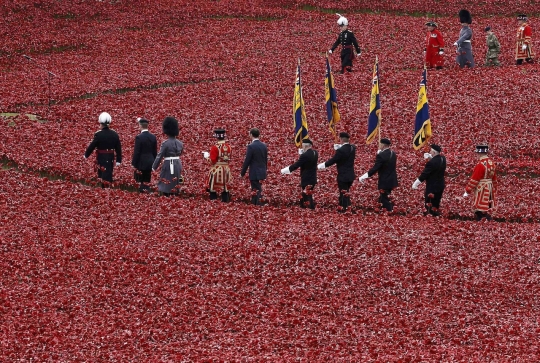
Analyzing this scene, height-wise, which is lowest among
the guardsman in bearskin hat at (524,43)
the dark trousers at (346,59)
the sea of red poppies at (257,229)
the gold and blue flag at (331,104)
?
the sea of red poppies at (257,229)

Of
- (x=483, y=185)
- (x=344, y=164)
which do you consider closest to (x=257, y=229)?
(x=344, y=164)

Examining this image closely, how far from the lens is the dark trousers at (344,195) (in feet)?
81.6

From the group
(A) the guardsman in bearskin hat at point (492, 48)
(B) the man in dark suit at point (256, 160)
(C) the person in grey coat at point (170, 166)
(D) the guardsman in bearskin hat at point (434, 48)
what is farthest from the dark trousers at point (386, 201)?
(A) the guardsman in bearskin hat at point (492, 48)

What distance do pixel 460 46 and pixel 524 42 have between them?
92.9 inches

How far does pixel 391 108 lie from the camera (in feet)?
110

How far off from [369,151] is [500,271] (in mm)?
9932

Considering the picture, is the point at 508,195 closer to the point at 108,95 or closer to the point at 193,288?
the point at 193,288

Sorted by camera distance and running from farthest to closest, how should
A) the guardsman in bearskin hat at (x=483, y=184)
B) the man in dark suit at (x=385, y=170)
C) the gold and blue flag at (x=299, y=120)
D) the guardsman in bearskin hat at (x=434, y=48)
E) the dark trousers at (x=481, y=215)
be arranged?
the guardsman in bearskin hat at (x=434, y=48), the gold and blue flag at (x=299, y=120), the man in dark suit at (x=385, y=170), the dark trousers at (x=481, y=215), the guardsman in bearskin hat at (x=483, y=184)

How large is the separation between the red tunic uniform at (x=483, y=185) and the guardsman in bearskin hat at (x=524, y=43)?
50.2ft

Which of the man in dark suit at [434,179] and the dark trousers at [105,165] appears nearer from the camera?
the man in dark suit at [434,179]

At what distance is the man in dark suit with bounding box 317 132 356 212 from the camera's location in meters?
24.8

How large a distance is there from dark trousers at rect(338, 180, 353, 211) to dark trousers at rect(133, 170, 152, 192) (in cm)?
478

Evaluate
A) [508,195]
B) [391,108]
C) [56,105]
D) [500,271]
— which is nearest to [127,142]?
[56,105]

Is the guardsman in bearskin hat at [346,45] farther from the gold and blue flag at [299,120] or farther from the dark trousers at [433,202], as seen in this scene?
the dark trousers at [433,202]
